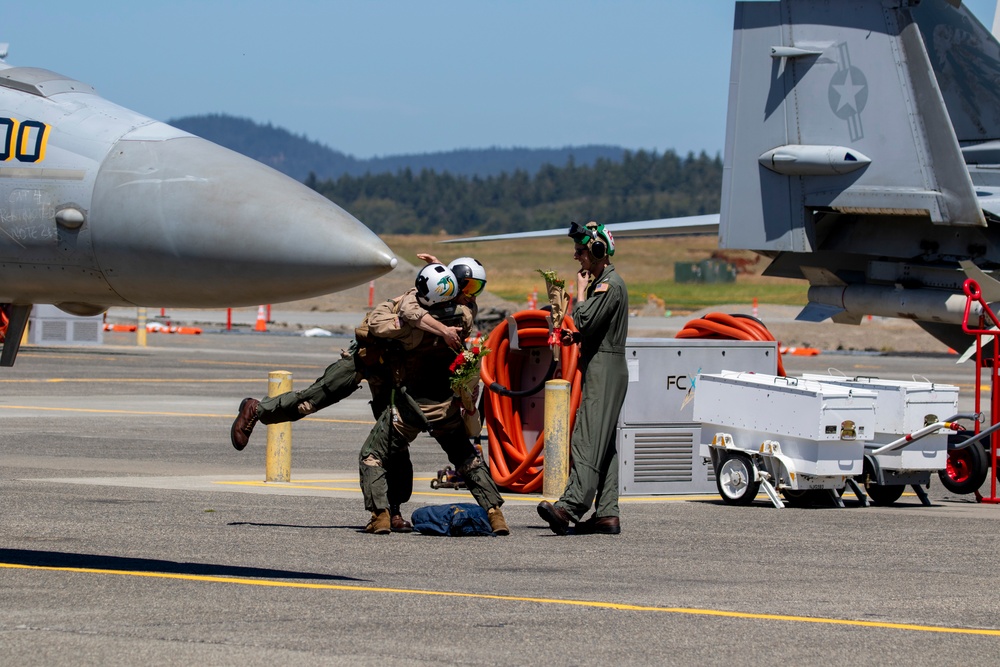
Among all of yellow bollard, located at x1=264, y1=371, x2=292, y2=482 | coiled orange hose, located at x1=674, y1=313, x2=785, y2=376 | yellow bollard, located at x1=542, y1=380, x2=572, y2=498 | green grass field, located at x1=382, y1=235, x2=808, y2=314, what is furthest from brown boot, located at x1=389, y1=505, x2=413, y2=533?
green grass field, located at x1=382, y1=235, x2=808, y2=314

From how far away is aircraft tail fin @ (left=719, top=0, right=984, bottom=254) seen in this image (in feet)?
52.9

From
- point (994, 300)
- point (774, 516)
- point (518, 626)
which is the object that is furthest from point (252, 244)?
point (994, 300)

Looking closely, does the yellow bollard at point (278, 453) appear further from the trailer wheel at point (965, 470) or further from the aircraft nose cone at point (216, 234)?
the trailer wheel at point (965, 470)

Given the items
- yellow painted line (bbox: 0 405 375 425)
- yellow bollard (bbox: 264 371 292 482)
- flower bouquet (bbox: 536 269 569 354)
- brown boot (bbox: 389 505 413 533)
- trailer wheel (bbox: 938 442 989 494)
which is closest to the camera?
brown boot (bbox: 389 505 413 533)

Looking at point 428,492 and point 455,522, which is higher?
point 455,522

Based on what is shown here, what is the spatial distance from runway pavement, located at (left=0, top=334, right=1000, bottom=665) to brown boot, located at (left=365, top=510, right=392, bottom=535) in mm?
95

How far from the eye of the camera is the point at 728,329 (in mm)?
13461

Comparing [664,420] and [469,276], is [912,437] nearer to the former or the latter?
[664,420]

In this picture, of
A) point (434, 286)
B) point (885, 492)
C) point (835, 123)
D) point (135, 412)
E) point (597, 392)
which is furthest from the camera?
point (135, 412)

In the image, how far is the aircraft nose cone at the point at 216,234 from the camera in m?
6.68

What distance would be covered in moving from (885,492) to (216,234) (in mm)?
7075

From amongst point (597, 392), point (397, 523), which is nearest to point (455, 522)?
point (397, 523)

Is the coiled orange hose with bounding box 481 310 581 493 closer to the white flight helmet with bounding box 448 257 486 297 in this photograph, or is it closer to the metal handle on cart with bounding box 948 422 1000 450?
the white flight helmet with bounding box 448 257 486 297

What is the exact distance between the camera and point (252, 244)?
667 cm
